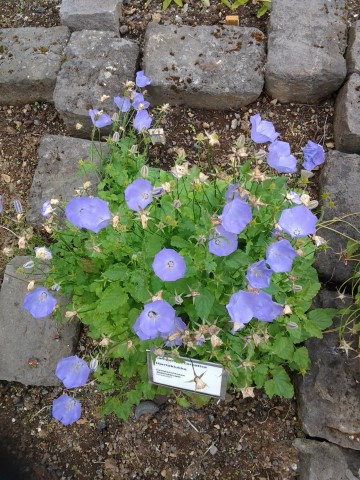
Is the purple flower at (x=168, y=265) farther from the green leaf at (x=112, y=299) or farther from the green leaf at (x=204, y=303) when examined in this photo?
the green leaf at (x=112, y=299)

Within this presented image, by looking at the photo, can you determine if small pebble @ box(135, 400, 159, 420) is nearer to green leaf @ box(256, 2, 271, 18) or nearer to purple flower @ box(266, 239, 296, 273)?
purple flower @ box(266, 239, 296, 273)

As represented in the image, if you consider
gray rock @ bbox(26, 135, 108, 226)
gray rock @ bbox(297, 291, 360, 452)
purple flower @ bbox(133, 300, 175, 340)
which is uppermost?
purple flower @ bbox(133, 300, 175, 340)

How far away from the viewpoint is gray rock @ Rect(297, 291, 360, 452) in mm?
2273

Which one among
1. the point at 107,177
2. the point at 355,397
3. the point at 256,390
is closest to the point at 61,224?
the point at 107,177

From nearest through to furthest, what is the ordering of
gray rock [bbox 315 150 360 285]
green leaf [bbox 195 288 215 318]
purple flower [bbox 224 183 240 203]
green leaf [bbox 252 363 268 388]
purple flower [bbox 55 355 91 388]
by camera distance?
purple flower [bbox 224 183 240 203], green leaf [bbox 195 288 215 318], purple flower [bbox 55 355 91 388], green leaf [bbox 252 363 268 388], gray rock [bbox 315 150 360 285]

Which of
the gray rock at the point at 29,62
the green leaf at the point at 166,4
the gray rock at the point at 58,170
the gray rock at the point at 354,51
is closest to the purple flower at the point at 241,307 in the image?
the gray rock at the point at 58,170

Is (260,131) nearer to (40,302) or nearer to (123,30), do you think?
(40,302)

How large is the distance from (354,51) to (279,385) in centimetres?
208

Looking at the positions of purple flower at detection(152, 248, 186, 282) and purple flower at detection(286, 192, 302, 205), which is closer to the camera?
purple flower at detection(152, 248, 186, 282)

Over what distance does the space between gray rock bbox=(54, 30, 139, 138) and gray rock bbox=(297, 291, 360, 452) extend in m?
1.80

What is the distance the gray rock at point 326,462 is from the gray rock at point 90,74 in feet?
6.90

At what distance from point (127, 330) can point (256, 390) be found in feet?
2.63

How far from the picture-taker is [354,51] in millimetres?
3004

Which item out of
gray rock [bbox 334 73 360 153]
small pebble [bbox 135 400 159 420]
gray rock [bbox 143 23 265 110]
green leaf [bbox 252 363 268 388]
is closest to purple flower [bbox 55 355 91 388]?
small pebble [bbox 135 400 159 420]
